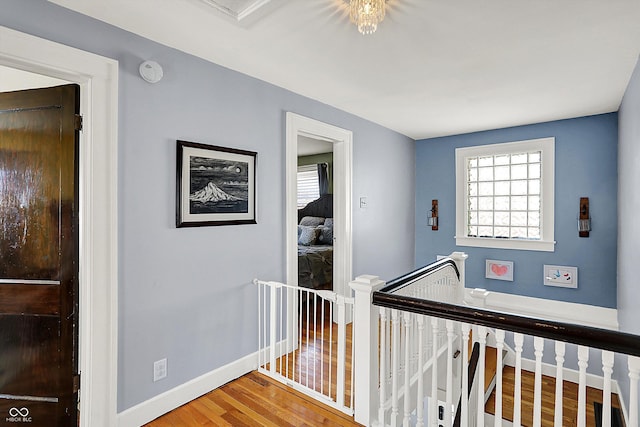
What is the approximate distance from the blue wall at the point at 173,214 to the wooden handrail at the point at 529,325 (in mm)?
1289

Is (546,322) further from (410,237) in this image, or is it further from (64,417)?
(410,237)

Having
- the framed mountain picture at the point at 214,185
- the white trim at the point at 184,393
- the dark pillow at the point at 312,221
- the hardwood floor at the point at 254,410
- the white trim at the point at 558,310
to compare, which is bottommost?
the hardwood floor at the point at 254,410

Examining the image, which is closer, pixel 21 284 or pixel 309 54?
pixel 21 284

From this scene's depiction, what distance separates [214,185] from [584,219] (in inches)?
158

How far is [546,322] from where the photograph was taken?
4.65 ft

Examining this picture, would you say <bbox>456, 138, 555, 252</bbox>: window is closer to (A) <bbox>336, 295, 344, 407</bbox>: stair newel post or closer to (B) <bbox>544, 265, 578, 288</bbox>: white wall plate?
(B) <bbox>544, 265, 578, 288</bbox>: white wall plate

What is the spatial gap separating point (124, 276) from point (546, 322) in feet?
7.15

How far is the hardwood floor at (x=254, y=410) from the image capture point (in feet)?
7.14

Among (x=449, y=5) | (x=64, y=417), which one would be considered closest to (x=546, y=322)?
(x=449, y=5)

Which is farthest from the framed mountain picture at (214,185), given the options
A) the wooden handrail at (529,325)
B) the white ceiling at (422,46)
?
the wooden handrail at (529,325)

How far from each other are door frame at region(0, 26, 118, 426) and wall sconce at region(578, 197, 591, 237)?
179 inches

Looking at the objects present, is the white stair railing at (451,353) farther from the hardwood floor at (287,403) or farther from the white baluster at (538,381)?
the hardwood floor at (287,403)

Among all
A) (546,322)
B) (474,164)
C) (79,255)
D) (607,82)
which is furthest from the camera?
(474,164)

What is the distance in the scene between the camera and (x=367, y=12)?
5.73ft
